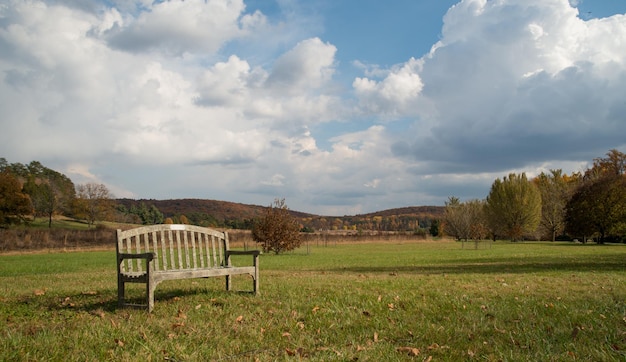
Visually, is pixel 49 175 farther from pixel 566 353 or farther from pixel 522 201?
pixel 566 353

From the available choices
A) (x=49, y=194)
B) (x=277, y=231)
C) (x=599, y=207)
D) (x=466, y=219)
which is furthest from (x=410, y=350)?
(x=49, y=194)

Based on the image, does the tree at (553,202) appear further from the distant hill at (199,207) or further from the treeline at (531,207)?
the distant hill at (199,207)

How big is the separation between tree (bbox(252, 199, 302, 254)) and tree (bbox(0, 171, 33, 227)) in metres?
46.7

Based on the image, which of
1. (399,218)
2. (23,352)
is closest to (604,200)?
(23,352)

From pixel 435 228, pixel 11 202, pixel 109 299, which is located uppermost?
pixel 11 202

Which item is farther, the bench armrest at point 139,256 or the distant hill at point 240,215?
the distant hill at point 240,215

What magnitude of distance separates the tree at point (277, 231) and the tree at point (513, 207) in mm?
45975

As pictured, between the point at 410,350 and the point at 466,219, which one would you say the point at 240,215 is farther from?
the point at 410,350

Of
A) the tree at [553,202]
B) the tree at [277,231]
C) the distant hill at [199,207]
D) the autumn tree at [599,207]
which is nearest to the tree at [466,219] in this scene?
the tree at [553,202]

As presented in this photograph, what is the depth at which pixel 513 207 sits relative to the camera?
7075 centimetres

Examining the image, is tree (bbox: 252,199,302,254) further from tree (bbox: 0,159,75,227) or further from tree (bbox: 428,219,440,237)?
tree (bbox: 428,219,440,237)

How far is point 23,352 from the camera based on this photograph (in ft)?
14.1

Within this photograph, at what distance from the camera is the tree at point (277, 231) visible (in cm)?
3400

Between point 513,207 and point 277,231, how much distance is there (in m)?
49.4
